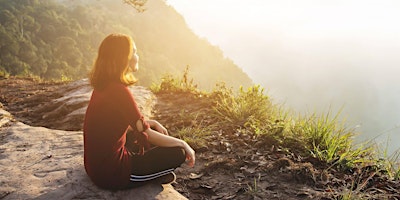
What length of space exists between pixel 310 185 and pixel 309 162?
0.56m

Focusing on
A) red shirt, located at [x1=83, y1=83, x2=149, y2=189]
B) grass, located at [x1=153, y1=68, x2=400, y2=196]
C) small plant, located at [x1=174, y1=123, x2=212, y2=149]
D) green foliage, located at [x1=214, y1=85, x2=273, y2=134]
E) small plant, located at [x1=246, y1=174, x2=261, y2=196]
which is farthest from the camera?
green foliage, located at [x1=214, y1=85, x2=273, y2=134]

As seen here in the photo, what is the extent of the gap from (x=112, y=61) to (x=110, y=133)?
2.20ft

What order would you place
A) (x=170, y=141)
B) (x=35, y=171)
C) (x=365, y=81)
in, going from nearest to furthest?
(x=170, y=141)
(x=35, y=171)
(x=365, y=81)

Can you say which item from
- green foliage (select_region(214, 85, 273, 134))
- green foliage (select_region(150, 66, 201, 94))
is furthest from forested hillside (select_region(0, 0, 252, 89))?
green foliage (select_region(214, 85, 273, 134))

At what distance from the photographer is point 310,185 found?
169 inches

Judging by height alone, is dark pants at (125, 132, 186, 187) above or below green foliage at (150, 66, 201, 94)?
below

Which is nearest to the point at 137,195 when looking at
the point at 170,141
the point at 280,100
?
the point at 170,141

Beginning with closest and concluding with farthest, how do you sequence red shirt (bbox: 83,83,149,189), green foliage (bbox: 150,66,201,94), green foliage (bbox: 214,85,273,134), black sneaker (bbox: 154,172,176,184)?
red shirt (bbox: 83,83,149,189)
black sneaker (bbox: 154,172,176,184)
green foliage (bbox: 214,85,273,134)
green foliage (bbox: 150,66,201,94)

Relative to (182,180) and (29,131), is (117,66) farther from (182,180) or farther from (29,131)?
(29,131)

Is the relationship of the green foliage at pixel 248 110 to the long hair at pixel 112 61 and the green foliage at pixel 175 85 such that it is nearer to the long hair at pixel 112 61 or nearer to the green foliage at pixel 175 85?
the green foliage at pixel 175 85

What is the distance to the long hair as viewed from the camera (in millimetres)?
3256

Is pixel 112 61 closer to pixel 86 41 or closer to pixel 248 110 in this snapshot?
pixel 248 110

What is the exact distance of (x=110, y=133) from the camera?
3348mm

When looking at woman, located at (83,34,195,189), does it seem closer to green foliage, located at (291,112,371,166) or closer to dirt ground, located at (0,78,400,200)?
dirt ground, located at (0,78,400,200)
